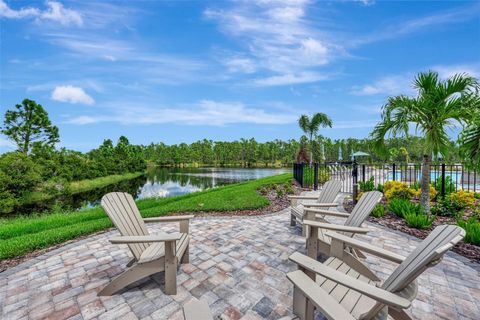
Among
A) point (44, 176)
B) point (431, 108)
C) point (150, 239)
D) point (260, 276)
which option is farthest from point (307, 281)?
point (44, 176)

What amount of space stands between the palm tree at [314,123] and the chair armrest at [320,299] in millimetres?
20508

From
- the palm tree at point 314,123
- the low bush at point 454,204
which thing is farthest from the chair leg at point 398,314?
the palm tree at point 314,123

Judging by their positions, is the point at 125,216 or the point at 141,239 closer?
the point at 141,239

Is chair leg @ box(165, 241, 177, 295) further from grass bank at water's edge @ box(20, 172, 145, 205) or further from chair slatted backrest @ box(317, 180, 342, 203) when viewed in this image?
grass bank at water's edge @ box(20, 172, 145, 205)

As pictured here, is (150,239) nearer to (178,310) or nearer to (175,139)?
(178,310)

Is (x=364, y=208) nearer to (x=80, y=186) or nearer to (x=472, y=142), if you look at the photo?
(x=472, y=142)

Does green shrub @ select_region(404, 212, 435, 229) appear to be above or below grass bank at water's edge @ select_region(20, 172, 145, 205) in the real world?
above

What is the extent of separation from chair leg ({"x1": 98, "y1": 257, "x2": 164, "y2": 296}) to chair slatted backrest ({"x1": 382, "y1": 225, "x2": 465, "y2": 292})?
6.62 ft

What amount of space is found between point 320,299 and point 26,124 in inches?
1140

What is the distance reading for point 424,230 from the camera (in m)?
3.99

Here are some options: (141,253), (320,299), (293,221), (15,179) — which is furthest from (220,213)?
(15,179)

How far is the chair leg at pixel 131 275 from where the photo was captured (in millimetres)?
2158

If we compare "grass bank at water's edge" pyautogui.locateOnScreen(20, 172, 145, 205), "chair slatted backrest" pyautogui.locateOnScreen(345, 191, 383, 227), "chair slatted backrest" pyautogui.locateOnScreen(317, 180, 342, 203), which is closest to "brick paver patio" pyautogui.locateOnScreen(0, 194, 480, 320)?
"chair slatted backrest" pyautogui.locateOnScreen(345, 191, 383, 227)

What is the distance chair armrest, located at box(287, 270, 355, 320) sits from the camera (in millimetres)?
1178
